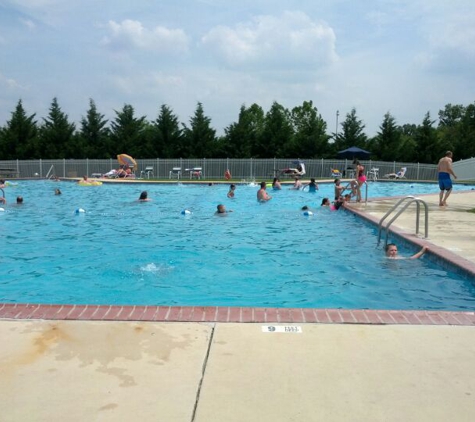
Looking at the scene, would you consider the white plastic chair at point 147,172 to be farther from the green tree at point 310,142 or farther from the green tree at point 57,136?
the green tree at point 310,142

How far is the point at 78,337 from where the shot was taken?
373cm

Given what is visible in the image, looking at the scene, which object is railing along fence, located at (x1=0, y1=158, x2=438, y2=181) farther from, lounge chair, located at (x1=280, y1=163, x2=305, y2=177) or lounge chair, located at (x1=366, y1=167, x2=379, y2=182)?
lounge chair, located at (x1=280, y1=163, x2=305, y2=177)

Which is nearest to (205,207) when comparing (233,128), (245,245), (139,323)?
(245,245)

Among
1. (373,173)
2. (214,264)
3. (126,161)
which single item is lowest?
(214,264)

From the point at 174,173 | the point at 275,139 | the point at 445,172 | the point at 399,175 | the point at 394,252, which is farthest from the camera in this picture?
the point at 275,139

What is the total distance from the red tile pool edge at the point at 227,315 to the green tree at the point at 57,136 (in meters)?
42.5

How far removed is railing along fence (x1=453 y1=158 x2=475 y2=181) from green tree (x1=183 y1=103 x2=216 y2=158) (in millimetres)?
20184

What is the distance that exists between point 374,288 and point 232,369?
14.1 feet

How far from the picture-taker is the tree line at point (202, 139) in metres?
42.0

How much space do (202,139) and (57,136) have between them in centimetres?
1358

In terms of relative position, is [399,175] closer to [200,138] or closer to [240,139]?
[240,139]

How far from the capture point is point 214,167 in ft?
131

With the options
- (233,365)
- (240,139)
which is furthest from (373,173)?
(233,365)

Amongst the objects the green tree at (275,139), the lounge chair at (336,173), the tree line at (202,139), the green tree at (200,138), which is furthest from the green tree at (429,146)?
the green tree at (200,138)
